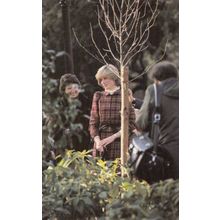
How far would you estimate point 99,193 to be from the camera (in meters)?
5.06

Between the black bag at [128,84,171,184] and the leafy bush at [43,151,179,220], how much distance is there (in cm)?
6

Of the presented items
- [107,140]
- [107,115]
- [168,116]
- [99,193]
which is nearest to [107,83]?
[107,115]

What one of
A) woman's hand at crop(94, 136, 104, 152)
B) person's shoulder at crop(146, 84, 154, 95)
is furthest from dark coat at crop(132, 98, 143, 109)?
woman's hand at crop(94, 136, 104, 152)

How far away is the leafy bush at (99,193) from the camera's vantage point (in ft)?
16.1

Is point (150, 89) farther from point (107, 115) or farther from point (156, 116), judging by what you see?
point (107, 115)

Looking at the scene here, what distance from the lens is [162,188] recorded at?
193 inches

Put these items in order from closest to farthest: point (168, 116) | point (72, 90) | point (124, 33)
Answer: point (168, 116), point (124, 33), point (72, 90)

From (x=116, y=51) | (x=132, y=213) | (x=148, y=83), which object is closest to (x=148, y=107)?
(x=148, y=83)

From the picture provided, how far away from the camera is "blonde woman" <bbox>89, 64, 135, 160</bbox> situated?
507 cm

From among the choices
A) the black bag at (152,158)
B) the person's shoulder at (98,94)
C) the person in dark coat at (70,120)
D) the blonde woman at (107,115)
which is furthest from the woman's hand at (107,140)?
the person's shoulder at (98,94)

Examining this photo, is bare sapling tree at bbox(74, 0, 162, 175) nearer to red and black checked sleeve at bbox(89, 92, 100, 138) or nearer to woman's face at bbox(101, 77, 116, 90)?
woman's face at bbox(101, 77, 116, 90)

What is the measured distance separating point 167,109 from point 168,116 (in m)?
0.06

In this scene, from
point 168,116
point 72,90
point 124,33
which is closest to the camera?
point 168,116
